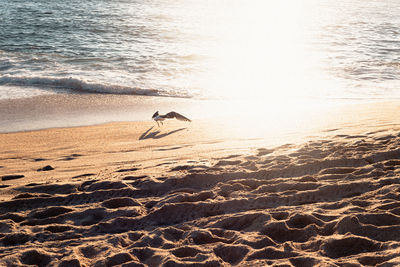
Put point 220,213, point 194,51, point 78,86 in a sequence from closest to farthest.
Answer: point 220,213, point 78,86, point 194,51

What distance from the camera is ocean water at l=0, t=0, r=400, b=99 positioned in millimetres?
10531

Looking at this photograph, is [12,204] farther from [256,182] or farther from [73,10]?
[73,10]

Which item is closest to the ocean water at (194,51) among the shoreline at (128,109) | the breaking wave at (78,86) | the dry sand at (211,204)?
the breaking wave at (78,86)

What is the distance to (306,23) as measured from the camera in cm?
2109

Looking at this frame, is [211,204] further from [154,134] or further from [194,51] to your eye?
[194,51]

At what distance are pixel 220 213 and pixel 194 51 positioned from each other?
38.9ft

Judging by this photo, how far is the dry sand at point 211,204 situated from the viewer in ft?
8.97

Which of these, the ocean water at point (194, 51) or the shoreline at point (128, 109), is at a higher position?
the ocean water at point (194, 51)

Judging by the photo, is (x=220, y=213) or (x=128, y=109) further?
(x=128, y=109)

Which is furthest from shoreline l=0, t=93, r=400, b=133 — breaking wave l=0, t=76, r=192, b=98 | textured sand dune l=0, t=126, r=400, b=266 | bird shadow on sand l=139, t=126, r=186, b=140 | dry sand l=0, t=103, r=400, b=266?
textured sand dune l=0, t=126, r=400, b=266

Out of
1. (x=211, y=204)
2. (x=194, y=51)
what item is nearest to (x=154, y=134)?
(x=211, y=204)

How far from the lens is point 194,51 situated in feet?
48.1

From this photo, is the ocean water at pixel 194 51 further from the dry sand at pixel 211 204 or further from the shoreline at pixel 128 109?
the dry sand at pixel 211 204

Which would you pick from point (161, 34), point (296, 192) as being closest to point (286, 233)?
point (296, 192)
